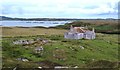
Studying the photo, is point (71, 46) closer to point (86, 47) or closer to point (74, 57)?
point (86, 47)

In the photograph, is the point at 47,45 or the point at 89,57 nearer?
the point at 89,57

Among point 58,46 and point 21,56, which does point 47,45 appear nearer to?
point 58,46

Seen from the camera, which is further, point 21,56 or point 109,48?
point 109,48

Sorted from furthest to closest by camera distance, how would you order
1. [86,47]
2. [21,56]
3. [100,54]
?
[86,47] → [100,54] → [21,56]

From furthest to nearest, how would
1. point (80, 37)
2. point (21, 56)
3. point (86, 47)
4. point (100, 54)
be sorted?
point (80, 37), point (86, 47), point (100, 54), point (21, 56)

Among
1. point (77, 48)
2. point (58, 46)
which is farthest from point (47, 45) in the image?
point (77, 48)

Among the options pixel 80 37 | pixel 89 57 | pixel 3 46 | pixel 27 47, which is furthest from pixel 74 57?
pixel 80 37

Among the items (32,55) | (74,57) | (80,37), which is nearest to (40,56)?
(32,55)

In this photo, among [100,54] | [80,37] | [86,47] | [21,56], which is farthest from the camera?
[80,37]
